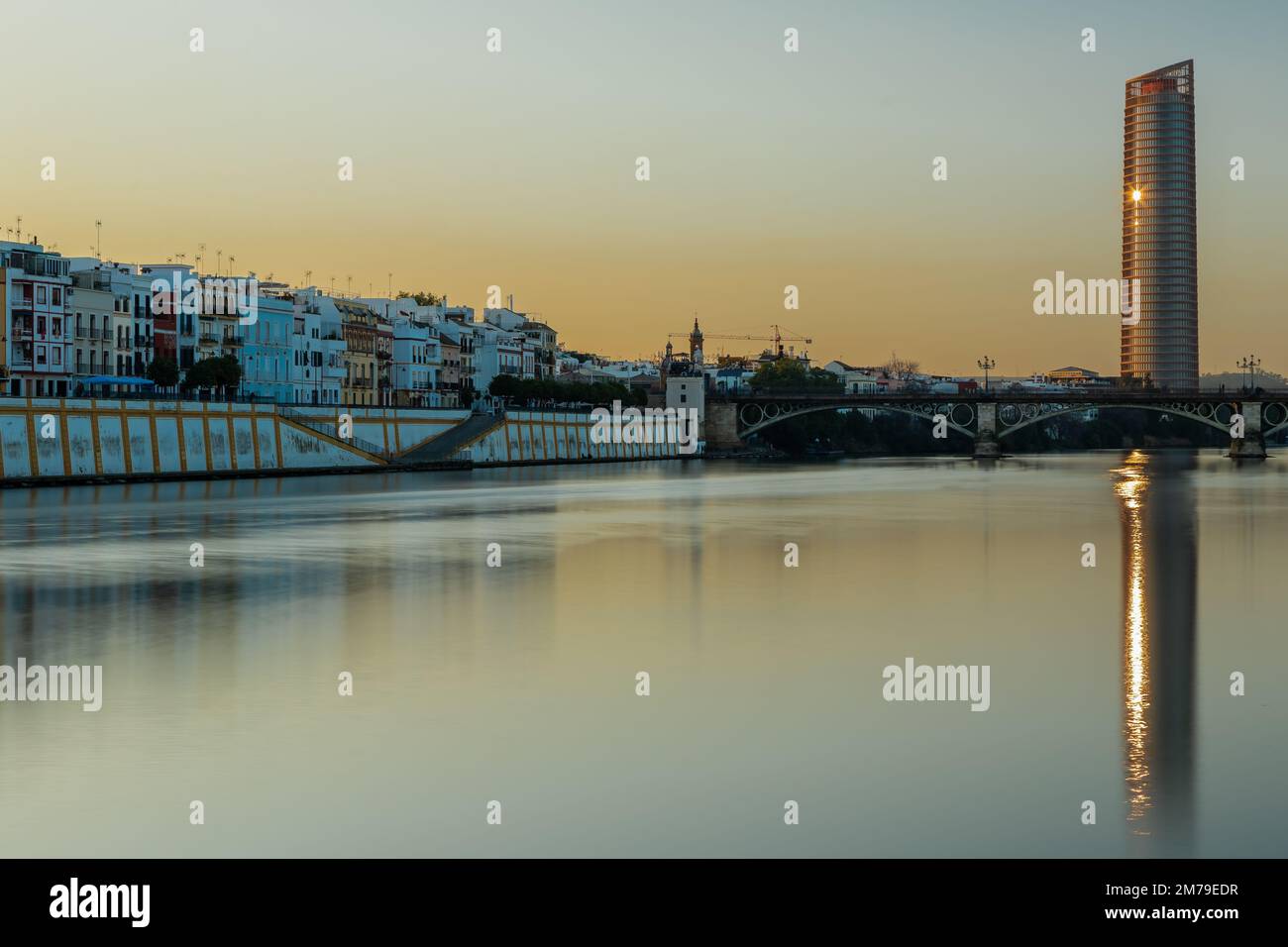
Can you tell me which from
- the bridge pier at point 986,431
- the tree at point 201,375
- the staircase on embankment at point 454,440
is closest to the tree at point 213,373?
the tree at point 201,375

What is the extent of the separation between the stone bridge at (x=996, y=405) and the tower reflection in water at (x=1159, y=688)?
79.9m

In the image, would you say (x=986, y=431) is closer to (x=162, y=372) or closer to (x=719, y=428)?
(x=719, y=428)

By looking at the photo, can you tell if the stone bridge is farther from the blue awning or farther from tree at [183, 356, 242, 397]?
the blue awning

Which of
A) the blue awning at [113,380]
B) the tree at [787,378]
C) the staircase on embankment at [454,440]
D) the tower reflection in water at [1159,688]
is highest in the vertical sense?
the tree at [787,378]

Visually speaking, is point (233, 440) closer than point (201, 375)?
Yes

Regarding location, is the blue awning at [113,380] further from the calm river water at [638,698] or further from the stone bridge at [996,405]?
the stone bridge at [996,405]

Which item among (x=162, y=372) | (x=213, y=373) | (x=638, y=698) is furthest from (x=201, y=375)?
(x=638, y=698)

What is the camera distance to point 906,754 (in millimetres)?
15828

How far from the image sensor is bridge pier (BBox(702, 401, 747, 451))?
149125 millimetres

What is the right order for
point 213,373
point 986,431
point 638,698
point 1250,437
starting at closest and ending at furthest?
1. point 638,698
2. point 213,373
3. point 1250,437
4. point 986,431

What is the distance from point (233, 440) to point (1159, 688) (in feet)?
220

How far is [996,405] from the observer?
461ft

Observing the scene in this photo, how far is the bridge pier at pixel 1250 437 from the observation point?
133m

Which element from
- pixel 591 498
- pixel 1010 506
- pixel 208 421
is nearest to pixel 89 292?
pixel 208 421
